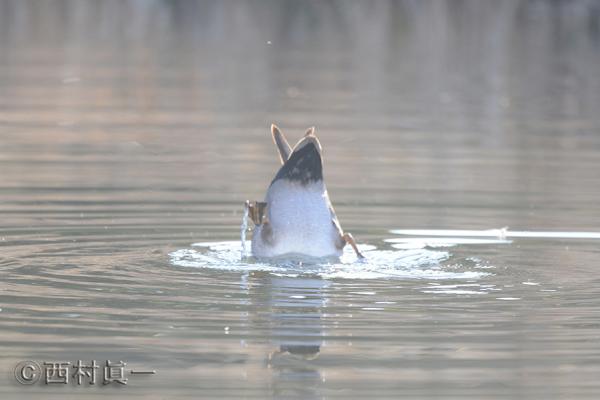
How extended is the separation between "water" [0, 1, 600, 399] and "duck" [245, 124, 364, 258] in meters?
0.12

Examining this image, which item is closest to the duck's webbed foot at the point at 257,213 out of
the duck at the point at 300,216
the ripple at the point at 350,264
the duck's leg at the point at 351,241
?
the duck at the point at 300,216

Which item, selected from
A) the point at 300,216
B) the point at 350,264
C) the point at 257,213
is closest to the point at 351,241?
the point at 350,264

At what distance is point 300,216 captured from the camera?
8.99m

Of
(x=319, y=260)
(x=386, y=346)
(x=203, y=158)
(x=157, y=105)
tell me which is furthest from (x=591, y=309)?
(x=157, y=105)

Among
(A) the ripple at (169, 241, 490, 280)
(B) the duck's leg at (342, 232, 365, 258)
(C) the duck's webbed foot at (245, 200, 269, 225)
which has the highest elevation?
(C) the duck's webbed foot at (245, 200, 269, 225)

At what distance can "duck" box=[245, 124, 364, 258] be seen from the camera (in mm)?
8984

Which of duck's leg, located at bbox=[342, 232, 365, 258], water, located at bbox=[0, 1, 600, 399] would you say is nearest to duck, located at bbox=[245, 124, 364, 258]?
duck's leg, located at bbox=[342, 232, 365, 258]

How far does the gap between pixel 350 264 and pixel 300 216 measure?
387 mm

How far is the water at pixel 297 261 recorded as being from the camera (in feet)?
21.7

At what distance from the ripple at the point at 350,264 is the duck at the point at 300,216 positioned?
7 cm

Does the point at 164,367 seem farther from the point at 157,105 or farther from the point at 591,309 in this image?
the point at 157,105

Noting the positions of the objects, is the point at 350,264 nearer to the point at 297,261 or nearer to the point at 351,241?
the point at 351,241

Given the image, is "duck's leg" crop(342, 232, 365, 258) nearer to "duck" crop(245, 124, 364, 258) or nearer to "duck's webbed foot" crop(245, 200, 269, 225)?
"duck" crop(245, 124, 364, 258)

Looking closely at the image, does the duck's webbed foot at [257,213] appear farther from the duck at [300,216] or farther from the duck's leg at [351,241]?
the duck's leg at [351,241]
